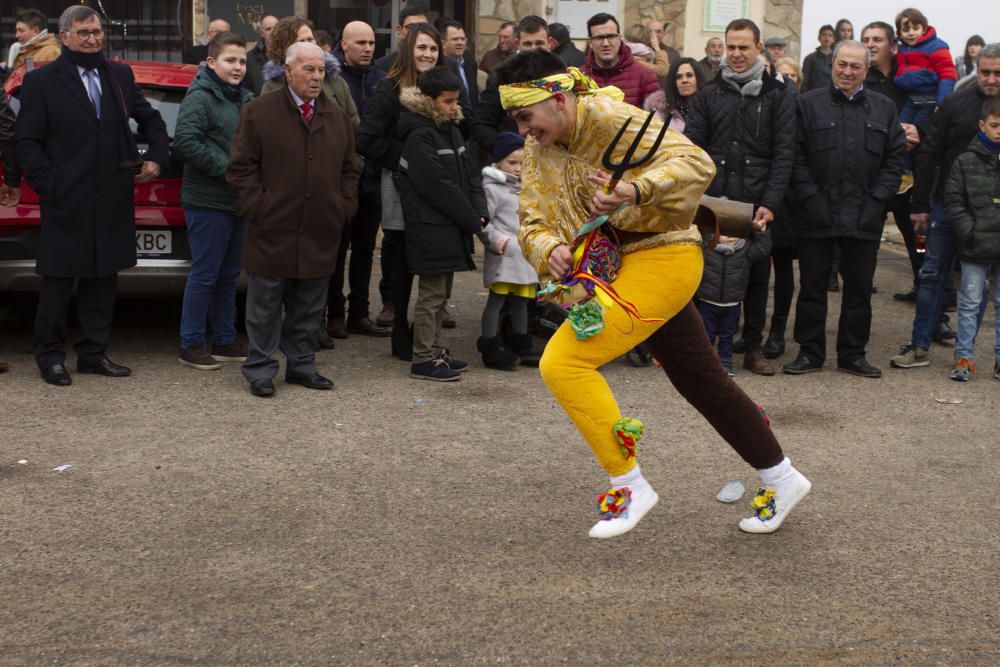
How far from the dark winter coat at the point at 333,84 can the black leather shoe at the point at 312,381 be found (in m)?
1.68

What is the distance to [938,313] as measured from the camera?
8.37 meters

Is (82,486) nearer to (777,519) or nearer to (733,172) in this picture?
(777,519)

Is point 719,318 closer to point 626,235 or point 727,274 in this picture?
point 727,274

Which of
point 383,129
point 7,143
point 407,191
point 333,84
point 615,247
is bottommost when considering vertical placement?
point 407,191

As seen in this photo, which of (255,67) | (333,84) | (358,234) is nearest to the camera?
(333,84)

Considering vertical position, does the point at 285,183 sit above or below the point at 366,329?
above

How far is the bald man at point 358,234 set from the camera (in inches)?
339

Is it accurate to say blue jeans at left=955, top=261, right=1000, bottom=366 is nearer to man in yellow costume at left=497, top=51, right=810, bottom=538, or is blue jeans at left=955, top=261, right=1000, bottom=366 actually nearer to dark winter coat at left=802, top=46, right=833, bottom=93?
man in yellow costume at left=497, top=51, right=810, bottom=538

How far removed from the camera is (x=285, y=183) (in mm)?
7000

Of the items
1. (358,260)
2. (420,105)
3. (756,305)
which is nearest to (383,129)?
(420,105)

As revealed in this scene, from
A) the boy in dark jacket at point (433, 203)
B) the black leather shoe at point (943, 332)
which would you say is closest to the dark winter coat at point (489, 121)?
the boy in dark jacket at point (433, 203)

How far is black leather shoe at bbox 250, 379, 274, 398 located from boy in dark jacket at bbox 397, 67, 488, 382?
2.99 feet

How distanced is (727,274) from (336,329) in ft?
8.62

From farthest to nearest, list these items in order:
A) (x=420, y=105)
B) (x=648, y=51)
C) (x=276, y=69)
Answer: (x=648, y=51) < (x=276, y=69) < (x=420, y=105)
